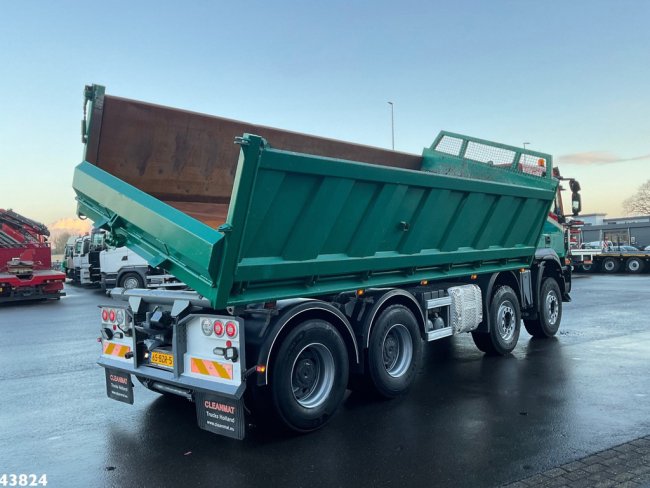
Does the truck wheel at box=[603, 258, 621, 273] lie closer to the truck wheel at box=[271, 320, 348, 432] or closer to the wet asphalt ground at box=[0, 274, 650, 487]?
the wet asphalt ground at box=[0, 274, 650, 487]

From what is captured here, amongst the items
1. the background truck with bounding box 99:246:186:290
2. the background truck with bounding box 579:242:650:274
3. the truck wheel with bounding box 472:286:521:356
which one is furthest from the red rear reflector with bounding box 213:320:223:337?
the background truck with bounding box 579:242:650:274

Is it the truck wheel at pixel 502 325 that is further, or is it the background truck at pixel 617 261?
the background truck at pixel 617 261

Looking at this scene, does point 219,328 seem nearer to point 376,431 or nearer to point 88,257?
point 376,431

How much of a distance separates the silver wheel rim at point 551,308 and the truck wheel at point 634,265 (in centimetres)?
2326

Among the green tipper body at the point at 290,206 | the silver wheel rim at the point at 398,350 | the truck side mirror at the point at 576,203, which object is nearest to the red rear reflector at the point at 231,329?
the green tipper body at the point at 290,206

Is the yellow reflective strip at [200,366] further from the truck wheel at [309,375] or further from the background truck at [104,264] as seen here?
the background truck at [104,264]

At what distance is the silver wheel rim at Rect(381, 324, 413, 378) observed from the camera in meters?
6.25

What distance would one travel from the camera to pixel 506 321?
842 centimetres

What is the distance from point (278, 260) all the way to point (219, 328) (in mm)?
798

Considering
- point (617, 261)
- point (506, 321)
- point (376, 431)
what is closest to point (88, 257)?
point (506, 321)

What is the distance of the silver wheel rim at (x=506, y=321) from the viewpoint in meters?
8.23

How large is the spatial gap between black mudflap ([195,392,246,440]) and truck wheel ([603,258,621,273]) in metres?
30.5

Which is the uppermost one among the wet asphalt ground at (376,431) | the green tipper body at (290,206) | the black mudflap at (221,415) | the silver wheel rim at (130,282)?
the green tipper body at (290,206)

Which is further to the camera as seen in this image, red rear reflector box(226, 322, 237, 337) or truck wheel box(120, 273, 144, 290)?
truck wheel box(120, 273, 144, 290)
